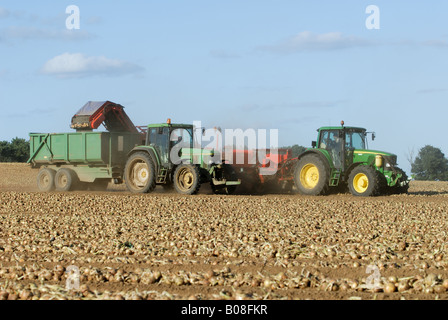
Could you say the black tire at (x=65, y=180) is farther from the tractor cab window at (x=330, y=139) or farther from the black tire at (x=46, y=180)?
the tractor cab window at (x=330, y=139)

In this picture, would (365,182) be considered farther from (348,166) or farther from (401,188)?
(401,188)

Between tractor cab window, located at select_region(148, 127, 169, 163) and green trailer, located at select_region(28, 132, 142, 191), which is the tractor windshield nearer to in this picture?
tractor cab window, located at select_region(148, 127, 169, 163)

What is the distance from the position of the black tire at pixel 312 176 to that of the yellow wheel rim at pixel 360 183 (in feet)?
2.66

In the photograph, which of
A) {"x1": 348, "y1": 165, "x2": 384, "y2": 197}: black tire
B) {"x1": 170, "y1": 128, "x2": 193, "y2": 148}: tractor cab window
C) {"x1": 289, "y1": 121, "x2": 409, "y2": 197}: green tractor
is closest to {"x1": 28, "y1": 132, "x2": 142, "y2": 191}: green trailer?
{"x1": 170, "y1": 128, "x2": 193, "y2": 148}: tractor cab window

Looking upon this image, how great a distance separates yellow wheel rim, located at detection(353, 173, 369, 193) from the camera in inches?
691

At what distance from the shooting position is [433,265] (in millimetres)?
7250

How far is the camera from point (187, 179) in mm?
18141

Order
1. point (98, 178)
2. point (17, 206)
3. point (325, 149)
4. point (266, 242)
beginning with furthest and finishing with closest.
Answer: point (98, 178) → point (325, 149) → point (17, 206) → point (266, 242)

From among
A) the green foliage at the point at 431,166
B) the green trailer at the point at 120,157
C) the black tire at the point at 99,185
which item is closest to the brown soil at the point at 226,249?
the green trailer at the point at 120,157

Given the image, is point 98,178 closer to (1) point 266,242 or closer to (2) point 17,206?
(2) point 17,206

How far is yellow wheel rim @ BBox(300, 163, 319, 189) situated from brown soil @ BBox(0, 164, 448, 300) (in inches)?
95.0

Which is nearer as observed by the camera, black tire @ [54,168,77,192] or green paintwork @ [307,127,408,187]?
green paintwork @ [307,127,408,187]
